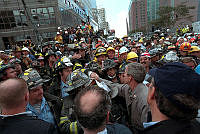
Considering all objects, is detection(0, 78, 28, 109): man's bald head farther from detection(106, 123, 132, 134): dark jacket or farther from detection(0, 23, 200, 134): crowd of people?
detection(106, 123, 132, 134): dark jacket

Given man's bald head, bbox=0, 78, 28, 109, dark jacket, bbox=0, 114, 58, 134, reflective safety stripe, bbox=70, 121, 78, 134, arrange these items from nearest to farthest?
dark jacket, bbox=0, 114, 58, 134 → man's bald head, bbox=0, 78, 28, 109 → reflective safety stripe, bbox=70, 121, 78, 134

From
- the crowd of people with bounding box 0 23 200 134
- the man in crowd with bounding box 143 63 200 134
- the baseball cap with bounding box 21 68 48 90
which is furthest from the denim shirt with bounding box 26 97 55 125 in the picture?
the man in crowd with bounding box 143 63 200 134

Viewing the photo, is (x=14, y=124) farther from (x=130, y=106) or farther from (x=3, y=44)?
(x=3, y=44)

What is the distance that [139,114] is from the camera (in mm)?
1868

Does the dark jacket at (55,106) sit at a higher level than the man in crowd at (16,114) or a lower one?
lower

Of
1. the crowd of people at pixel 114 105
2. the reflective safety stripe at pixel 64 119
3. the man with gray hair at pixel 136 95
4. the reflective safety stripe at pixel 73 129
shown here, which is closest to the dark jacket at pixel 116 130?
the crowd of people at pixel 114 105

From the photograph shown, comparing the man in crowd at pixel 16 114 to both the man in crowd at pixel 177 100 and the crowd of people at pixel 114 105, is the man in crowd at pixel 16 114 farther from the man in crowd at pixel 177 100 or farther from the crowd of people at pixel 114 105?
the man in crowd at pixel 177 100

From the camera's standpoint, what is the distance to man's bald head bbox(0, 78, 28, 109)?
1.44 m

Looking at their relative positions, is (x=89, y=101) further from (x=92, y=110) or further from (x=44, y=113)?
(x=44, y=113)

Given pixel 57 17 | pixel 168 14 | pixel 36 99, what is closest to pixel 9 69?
pixel 36 99

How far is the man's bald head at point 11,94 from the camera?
144 cm

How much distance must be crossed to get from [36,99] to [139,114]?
5.65 ft

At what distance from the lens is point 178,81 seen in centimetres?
101

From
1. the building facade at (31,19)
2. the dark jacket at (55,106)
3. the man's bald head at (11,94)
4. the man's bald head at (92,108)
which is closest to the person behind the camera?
the man's bald head at (92,108)
